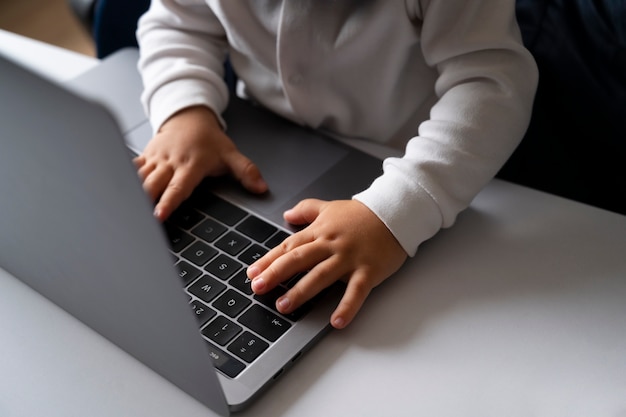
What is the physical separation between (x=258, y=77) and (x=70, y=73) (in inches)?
8.9

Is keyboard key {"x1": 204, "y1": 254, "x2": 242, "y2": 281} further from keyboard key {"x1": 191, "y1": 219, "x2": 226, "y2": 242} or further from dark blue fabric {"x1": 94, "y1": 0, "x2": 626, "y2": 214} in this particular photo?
dark blue fabric {"x1": 94, "y1": 0, "x2": 626, "y2": 214}

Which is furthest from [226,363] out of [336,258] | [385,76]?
[385,76]

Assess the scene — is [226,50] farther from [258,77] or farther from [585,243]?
[585,243]

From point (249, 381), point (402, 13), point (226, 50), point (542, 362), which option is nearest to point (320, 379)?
point (249, 381)

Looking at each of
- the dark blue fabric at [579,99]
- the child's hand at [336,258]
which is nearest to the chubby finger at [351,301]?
the child's hand at [336,258]

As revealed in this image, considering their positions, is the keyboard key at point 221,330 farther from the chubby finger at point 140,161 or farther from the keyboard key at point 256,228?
the chubby finger at point 140,161

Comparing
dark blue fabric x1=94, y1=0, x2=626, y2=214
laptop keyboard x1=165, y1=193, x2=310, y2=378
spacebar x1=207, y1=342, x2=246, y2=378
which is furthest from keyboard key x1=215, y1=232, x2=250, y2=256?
dark blue fabric x1=94, y1=0, x2=626, y2=214

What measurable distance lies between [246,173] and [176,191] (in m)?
0.07

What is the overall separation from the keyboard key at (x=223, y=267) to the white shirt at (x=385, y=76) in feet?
0.40

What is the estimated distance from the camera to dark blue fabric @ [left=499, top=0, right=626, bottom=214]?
0.74 metres

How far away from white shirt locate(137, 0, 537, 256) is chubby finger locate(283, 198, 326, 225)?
1.6 inches

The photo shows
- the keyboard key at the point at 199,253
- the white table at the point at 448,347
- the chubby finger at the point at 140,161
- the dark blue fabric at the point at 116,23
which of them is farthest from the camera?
the dark blue fabric at the point at 116,23

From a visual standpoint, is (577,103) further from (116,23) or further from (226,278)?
(116,23)

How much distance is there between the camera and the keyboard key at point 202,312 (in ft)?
1.83
